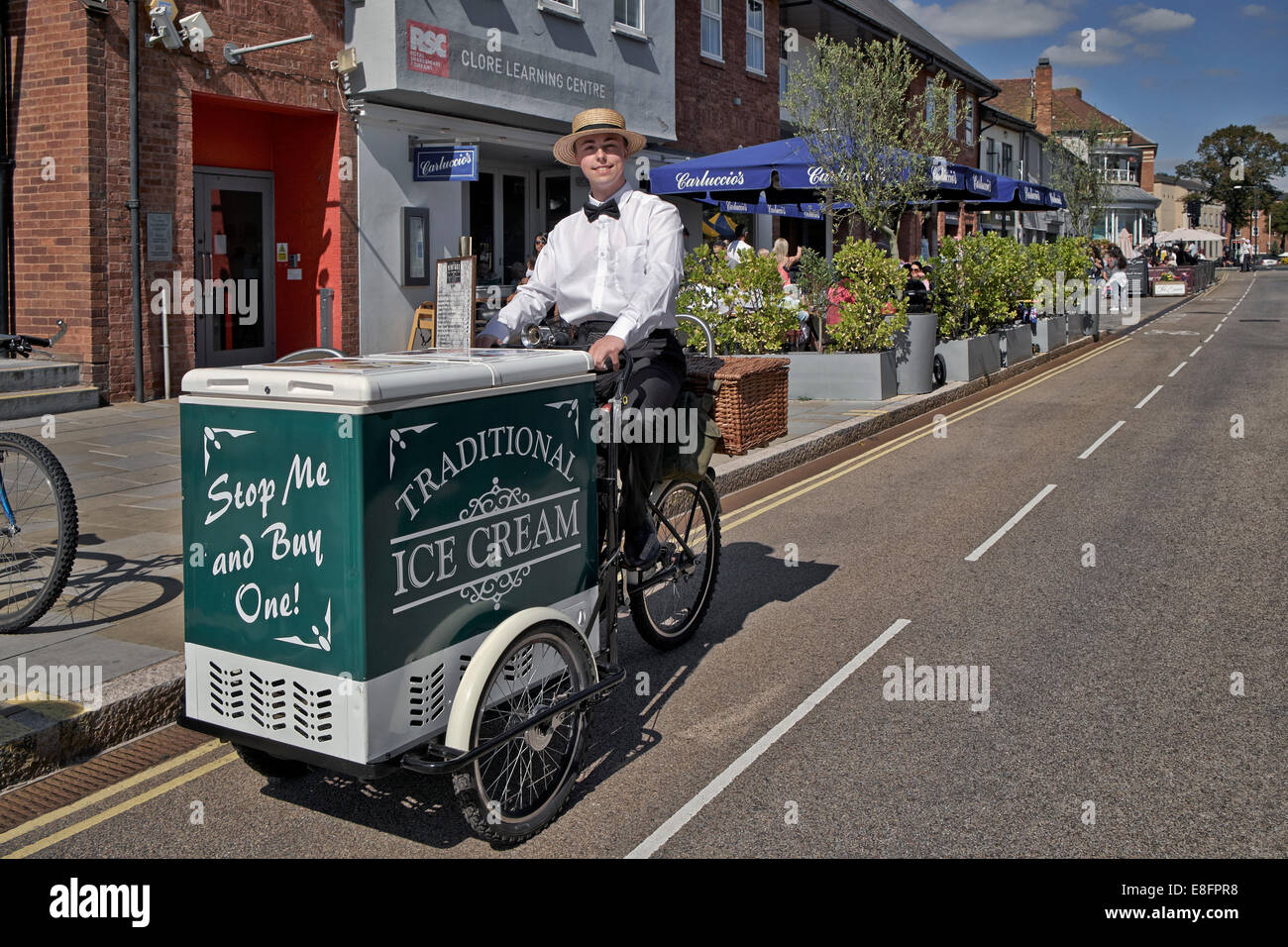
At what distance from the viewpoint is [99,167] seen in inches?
479

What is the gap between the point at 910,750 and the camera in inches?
175

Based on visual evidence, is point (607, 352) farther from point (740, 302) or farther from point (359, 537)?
point (740, 302)

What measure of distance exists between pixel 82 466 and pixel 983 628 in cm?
696

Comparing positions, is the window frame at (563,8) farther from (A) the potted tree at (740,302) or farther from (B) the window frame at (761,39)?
(B) the window frame at (761,39)

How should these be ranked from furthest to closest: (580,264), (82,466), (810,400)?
1. (810,400)
2. (82,466)
3. (580,264)

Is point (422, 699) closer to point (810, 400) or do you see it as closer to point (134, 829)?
point (134, 829)

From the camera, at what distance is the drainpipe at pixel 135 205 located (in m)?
12.2

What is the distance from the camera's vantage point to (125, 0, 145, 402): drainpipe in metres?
12.2

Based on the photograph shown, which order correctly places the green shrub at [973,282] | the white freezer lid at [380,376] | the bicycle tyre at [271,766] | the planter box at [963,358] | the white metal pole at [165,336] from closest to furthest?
the white freezer lid at [380,376]
the bicycle tyre at [271,766]
the white metal pole at [165,336]
the planter box at [963,358]
the green shrub at [973,282]

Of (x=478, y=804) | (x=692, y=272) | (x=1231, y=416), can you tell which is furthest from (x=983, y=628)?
(x=1231, y=416)

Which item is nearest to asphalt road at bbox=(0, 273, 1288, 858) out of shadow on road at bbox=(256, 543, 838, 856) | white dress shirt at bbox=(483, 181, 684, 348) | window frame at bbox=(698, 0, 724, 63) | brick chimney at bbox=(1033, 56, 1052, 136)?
shadow on road at bbox=(256, 543, 838, 856)

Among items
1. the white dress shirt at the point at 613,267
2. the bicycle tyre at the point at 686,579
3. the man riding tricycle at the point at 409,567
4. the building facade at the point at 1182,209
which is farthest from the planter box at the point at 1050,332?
the building facade at the point at 1182,209

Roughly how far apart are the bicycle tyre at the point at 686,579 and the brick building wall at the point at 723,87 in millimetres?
17198

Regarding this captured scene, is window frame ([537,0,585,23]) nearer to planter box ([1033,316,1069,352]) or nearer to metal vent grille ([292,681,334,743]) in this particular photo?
planter box ([1033,316,1069,352])
